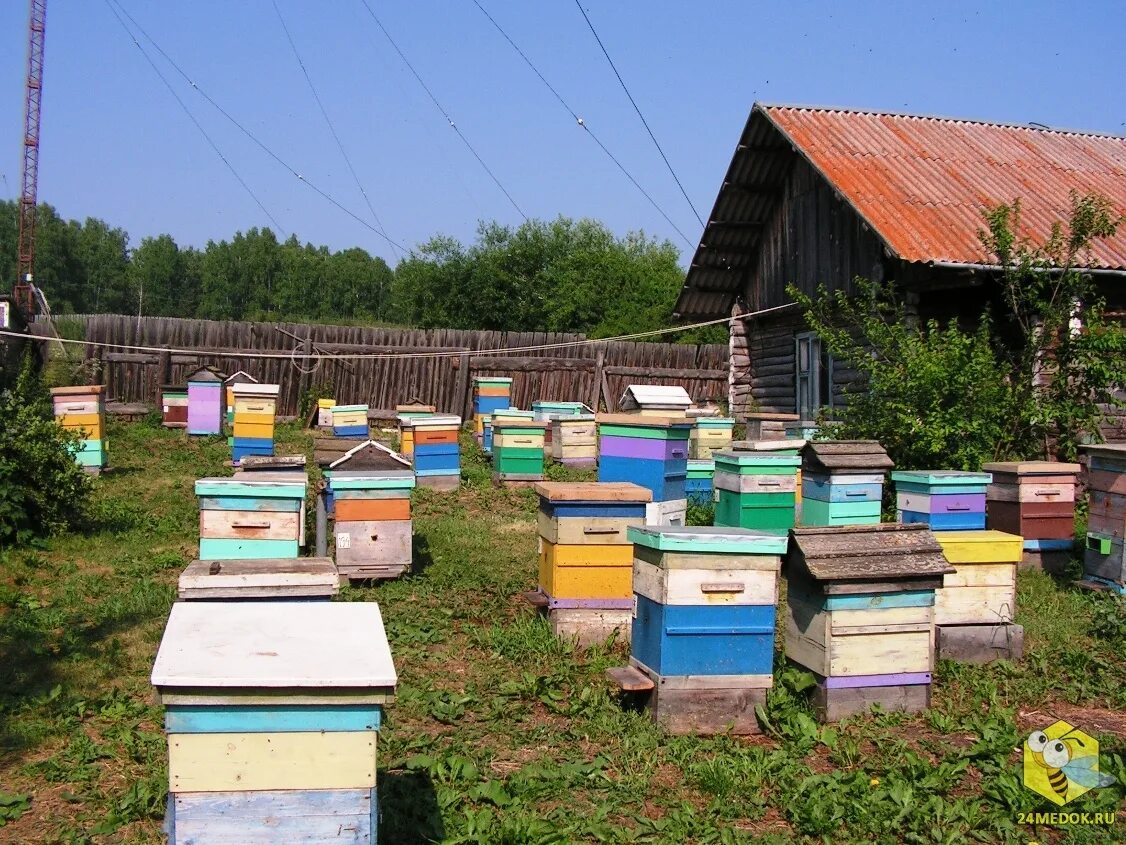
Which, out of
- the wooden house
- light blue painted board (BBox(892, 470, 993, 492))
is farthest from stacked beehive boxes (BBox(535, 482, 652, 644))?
the wooden house

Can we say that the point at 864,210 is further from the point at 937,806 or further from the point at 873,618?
the point at 937,806

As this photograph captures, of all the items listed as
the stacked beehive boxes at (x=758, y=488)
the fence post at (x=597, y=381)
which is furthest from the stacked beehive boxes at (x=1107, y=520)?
the fence post at (x=597, y=381)

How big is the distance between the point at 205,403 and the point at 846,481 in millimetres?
11487

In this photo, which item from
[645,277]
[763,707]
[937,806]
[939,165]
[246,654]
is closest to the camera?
[246,654]

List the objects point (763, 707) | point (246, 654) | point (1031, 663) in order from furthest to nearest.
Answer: point (1031, 663), point (763, 707), point (246, 654)

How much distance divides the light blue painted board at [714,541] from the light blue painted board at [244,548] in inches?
108

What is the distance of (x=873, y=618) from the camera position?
4.93m

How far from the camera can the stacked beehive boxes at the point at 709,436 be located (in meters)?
12.7

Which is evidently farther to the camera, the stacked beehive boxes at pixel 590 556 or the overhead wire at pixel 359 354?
the overhead wire at pixel 359 354

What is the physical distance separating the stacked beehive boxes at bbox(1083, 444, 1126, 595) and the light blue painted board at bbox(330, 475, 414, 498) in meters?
4.92

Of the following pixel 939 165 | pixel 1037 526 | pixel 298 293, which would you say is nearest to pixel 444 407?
pixel 939 165

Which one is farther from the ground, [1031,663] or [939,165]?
[939,165]

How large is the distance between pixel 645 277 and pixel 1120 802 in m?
35.6

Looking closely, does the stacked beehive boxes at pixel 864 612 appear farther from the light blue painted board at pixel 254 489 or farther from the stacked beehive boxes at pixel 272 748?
the light blue painted board at pixel 254 489
